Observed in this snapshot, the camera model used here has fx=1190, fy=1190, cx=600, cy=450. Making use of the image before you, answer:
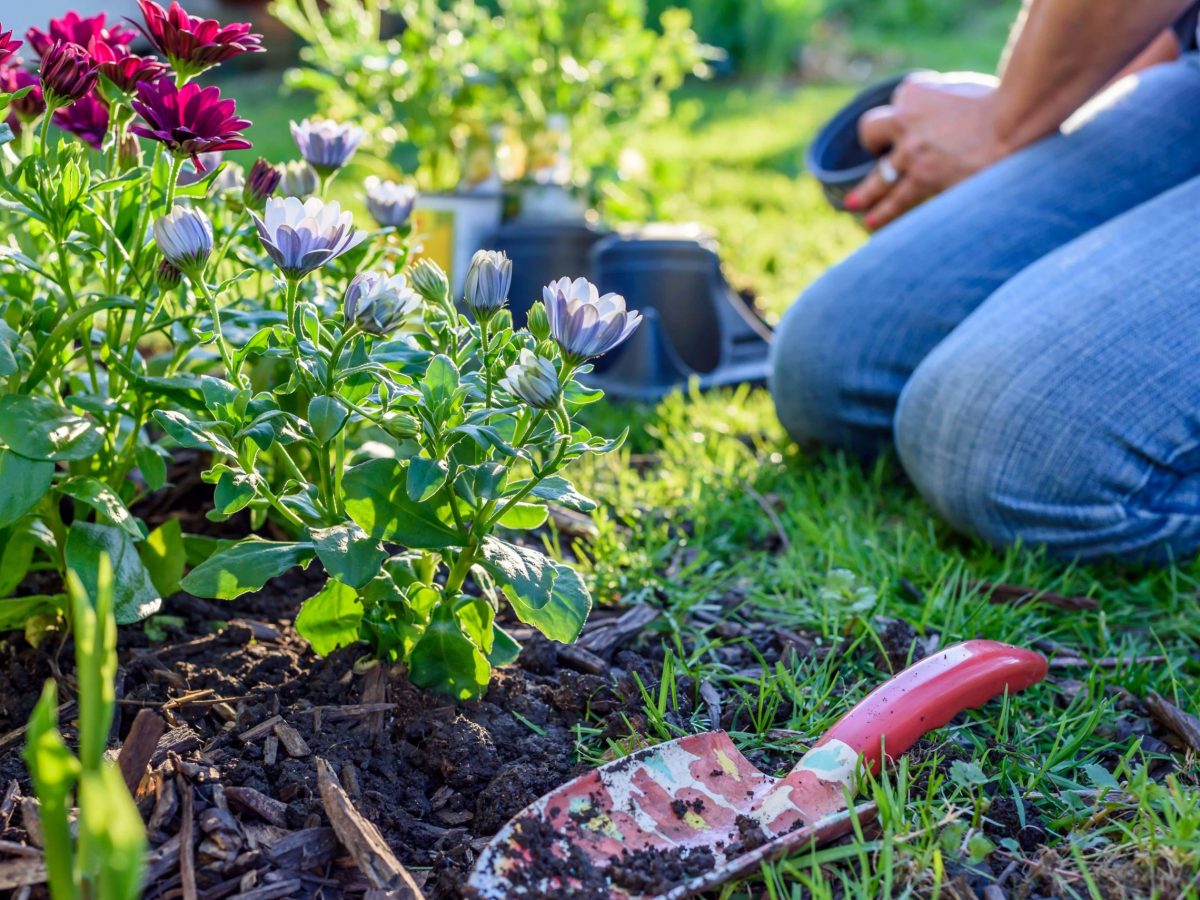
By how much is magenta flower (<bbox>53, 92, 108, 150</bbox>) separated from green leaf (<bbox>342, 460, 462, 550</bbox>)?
49 cm

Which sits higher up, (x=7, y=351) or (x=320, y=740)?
(x=7, y=351)

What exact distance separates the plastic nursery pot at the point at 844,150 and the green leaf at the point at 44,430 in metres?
1.59

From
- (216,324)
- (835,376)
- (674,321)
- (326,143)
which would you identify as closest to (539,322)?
(216,324)

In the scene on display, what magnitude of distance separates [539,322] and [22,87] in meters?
0.60

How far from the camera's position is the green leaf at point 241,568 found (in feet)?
3.35

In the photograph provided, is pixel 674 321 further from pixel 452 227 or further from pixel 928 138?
pixel 928 138

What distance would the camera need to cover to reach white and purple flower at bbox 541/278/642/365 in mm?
954

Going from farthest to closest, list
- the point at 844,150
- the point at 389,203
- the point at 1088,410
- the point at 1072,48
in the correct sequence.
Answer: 1. the point at 844,150
2. the point at 1072,48
3. the point at 1088,410
4. the point at 389,203

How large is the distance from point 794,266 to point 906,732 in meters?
2.42

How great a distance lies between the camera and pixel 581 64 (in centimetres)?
311

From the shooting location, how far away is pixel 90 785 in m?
0.60

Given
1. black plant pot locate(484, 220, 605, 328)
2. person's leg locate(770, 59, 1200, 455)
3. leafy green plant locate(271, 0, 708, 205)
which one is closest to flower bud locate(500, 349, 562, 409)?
person's leg locate(770, 59, 1200, 455)

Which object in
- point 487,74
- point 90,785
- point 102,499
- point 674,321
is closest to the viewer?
point 90,785

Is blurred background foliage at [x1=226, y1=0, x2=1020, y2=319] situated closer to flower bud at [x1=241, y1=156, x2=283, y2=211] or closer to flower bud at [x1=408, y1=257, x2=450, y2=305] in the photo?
flower bud at [x1=241, y1=156, x2=283, y2=211]
